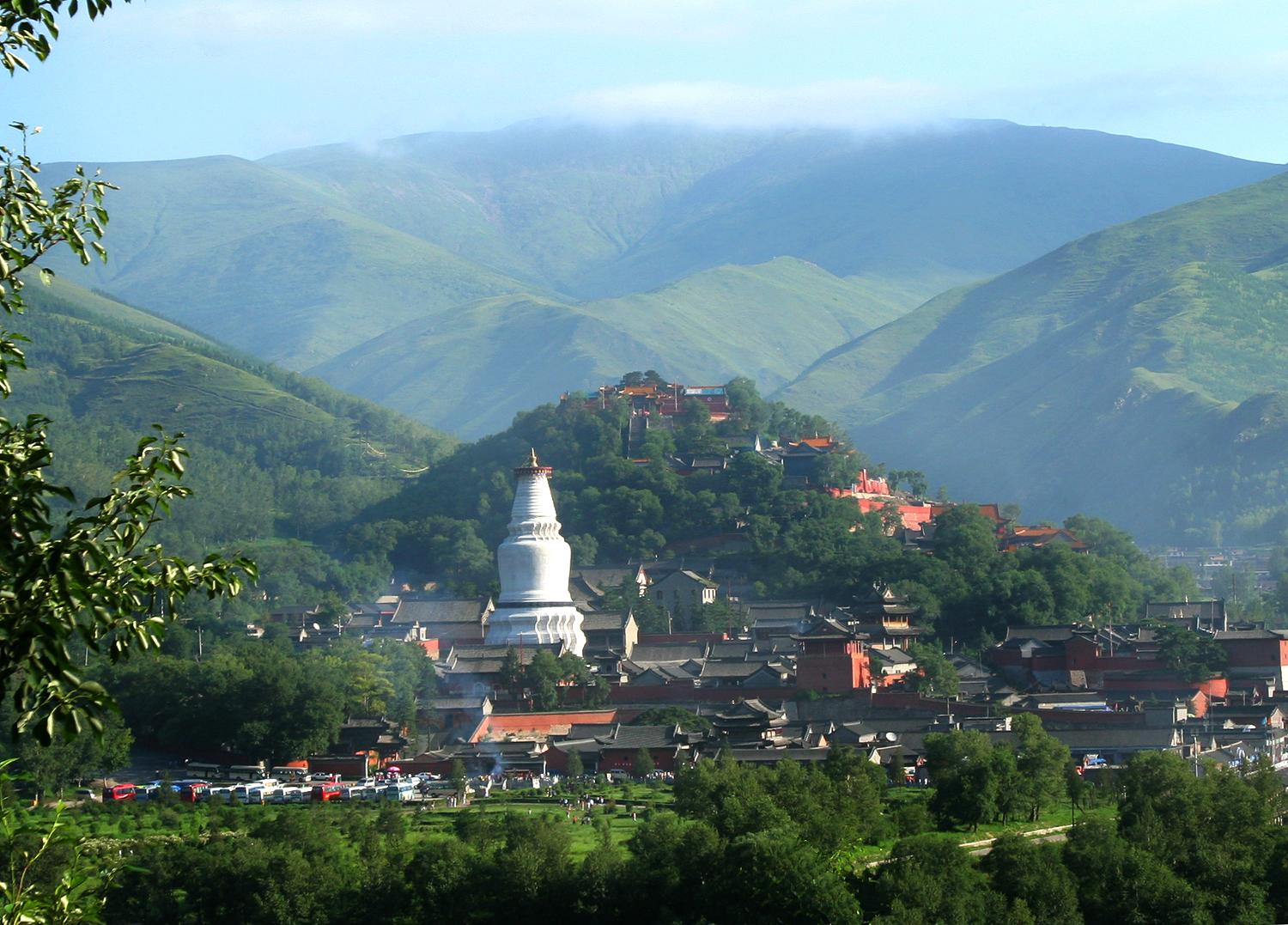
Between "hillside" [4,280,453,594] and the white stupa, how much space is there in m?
12.6

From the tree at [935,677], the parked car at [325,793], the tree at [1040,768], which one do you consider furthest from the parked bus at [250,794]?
the tree at [935,677]

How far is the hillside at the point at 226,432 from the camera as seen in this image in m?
105

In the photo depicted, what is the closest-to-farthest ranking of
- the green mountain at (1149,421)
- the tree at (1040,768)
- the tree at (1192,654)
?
the tree at (1040,768), the tree at (1192,654), the green mountain at (1149,421)

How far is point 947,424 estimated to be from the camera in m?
194

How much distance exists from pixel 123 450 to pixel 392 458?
2051 cm

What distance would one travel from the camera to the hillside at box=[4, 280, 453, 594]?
104688 millimetres

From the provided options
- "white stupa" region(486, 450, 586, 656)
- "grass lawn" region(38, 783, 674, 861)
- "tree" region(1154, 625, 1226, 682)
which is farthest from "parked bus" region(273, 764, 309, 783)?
"tree" region(1154, 625, 1226, 682)

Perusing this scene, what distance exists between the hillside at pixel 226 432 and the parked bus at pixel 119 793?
35.3 metres

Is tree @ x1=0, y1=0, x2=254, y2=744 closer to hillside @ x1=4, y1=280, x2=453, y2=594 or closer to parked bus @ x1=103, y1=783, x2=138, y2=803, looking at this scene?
parked bus @ x1=103, y1=783, x2=138, y2=803

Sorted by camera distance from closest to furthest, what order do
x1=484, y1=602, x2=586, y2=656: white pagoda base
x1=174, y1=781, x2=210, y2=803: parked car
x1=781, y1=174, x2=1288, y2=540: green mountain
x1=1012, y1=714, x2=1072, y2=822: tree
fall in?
x1=1012, y1=714, x2=1072, y2=822: tree → x1=174, y1=781, x2=210, y2=803: parked car → x1=484, y1=602, x2=586, y2=656: white pagoda base → x1=781, y1=174, x2=1288, y2=540: green mountain

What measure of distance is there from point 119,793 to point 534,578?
2645 centimetres

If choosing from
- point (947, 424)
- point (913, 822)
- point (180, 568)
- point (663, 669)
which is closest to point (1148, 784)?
point (913, 822)

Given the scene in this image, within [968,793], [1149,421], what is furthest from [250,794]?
[1149,421]

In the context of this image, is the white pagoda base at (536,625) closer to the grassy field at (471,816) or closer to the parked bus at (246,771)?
the parked bus at (246,771)
